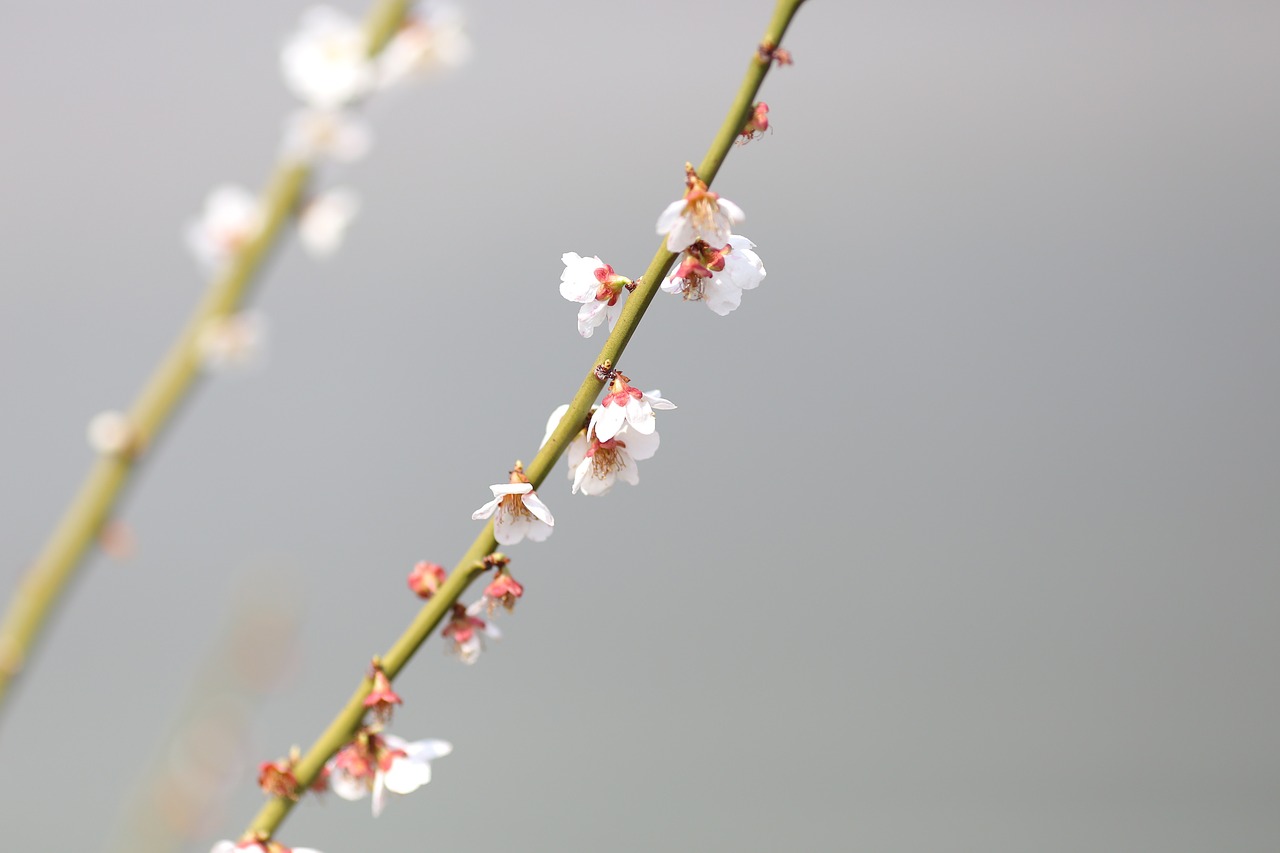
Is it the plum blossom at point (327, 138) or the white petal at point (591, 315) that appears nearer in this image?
the plum blossom at point (327, 138)

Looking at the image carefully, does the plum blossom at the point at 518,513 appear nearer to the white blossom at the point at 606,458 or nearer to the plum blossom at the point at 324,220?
the white blossom at the point at 606,458

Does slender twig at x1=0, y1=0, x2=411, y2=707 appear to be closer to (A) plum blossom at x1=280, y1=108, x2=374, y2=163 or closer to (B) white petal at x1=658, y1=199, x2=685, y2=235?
(A) plum blossom at x1=280, y1=108, x2=374, y2=163

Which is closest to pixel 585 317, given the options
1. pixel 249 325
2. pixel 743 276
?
pixel 743 276

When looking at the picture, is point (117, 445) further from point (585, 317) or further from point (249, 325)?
point (585, 317)

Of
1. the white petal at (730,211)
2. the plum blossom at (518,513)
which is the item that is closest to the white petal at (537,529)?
the plum blossom at (518,513)

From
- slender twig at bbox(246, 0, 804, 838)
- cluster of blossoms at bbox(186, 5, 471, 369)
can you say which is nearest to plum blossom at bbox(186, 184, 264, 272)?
cluster of blossoms at bbox(186, 5, 471, 369)

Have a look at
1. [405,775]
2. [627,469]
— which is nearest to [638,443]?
[627,469]
